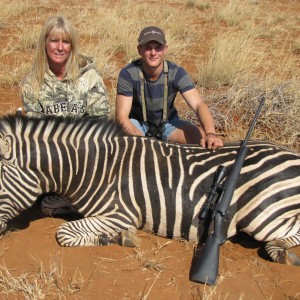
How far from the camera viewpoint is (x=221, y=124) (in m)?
5.50

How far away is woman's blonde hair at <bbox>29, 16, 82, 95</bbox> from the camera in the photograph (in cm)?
384

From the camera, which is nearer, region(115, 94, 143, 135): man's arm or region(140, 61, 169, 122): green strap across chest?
region(115, 94, 143, 135): man's arm

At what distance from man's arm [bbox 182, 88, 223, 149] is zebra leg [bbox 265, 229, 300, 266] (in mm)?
875

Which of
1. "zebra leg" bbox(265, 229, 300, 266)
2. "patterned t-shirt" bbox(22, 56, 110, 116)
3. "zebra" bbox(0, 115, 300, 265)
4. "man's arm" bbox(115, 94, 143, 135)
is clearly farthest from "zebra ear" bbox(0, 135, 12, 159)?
"zebra leg" bbox(265, 229, 300, 266)

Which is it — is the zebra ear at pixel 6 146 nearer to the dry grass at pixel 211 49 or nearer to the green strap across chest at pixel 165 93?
the green strap across chest at pixel 165 93

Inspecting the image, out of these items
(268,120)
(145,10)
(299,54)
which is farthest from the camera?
(145,10)

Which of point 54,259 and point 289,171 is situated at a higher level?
point 289,171

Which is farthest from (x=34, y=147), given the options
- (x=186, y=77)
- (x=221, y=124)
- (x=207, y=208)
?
(x=221, y=124)

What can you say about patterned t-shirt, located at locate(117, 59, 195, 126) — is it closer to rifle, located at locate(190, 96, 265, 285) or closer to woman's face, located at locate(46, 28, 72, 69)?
woman's face, located at locate(46, 28, 72, 69)

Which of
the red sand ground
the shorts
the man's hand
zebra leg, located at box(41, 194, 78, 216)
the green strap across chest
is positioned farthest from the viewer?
the shorts

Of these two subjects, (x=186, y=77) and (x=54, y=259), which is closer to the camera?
(x=54, y=259)

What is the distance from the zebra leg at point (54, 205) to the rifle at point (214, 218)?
4.07ft

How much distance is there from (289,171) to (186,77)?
161 centimetres

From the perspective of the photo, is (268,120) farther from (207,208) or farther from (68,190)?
(68,190)
